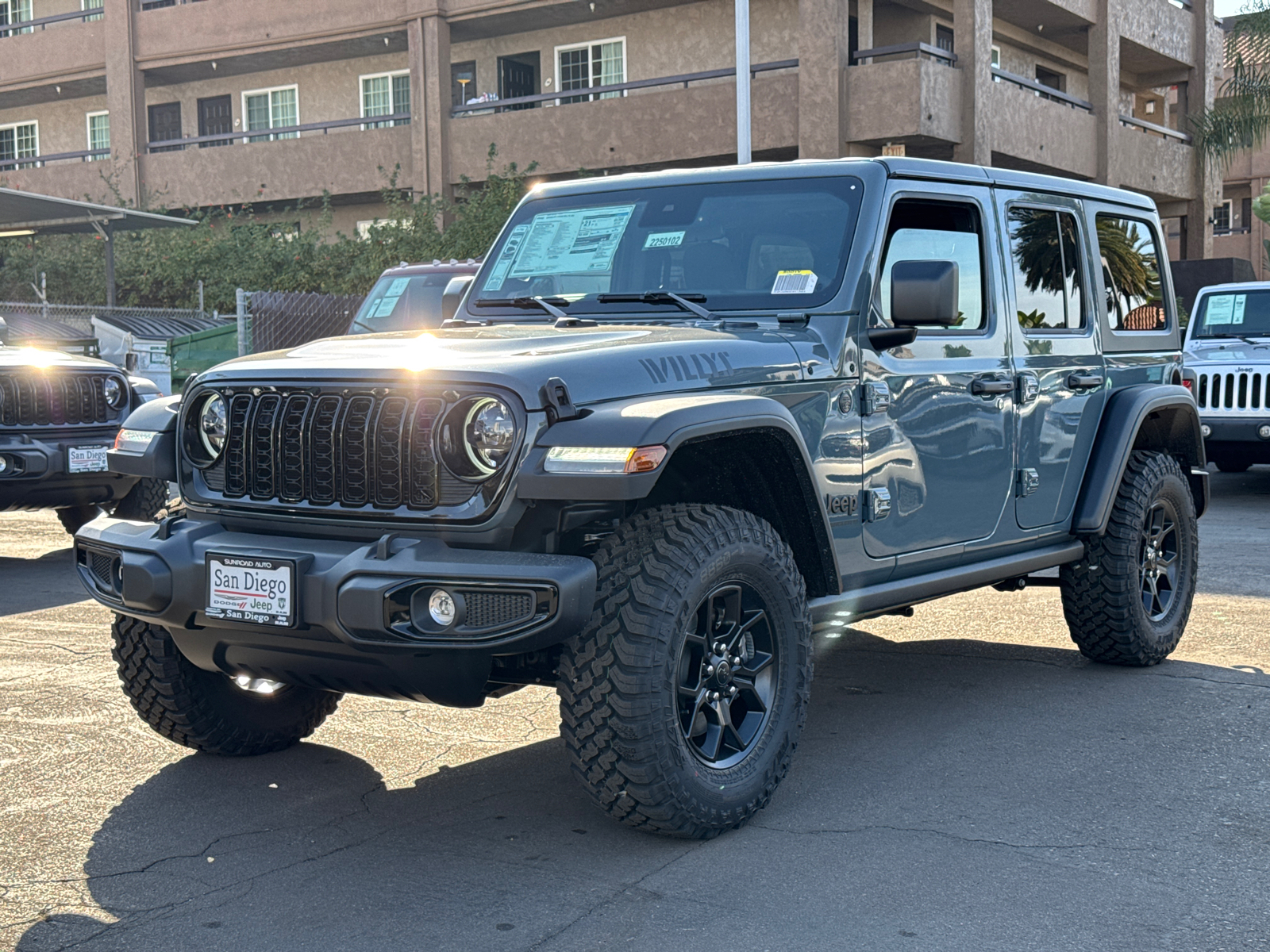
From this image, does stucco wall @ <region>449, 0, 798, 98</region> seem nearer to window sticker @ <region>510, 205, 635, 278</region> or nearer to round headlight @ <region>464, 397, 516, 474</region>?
window sticker @ <region>510, 205, 635, 278</region>

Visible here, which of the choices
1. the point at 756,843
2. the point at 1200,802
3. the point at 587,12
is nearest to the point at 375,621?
the point at 756,843

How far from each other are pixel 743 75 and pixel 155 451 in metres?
15.0

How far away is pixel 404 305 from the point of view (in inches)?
514

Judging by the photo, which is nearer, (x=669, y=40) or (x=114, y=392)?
(x=114, y=392)

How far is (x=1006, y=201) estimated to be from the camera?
594 cm

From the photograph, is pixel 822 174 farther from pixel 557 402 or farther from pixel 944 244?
pixel 557 402

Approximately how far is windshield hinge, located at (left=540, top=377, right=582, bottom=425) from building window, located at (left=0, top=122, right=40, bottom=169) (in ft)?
119

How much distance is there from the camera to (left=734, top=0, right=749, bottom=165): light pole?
18203mm

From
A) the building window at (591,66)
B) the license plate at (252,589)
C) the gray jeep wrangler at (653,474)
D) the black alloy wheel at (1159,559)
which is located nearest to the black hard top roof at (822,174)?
the gray jeep wrangler at (653,474)

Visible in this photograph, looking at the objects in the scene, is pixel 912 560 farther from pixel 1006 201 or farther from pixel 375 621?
pixel 375 621

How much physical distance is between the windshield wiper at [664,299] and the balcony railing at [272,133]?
24889mm

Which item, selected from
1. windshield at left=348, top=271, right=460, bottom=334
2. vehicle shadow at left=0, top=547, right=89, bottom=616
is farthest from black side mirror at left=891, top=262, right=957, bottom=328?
windshield at left=348, top=271, right=460, bottom=334

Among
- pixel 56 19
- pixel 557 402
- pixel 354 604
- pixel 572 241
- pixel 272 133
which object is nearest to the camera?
pixel 354 604

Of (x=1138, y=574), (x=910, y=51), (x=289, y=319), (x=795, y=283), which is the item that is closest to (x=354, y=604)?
(x=795, y=283)
